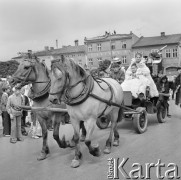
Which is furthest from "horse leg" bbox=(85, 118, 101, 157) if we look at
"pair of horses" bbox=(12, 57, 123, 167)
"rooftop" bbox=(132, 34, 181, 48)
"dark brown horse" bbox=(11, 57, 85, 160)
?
"rooftop" bbox=(132, 34, 181, 48)

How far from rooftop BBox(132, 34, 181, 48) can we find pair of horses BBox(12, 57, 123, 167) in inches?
1693

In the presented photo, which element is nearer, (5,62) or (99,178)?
(99,178)

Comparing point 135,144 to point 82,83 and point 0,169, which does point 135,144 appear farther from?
point 0,169

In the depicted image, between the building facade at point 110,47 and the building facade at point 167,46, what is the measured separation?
63.5 inches

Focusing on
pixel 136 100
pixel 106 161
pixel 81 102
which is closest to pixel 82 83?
pixel 81 102

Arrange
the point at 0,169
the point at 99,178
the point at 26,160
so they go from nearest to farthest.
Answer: the point at 99,178
the point at 0,169
the point at 26,160

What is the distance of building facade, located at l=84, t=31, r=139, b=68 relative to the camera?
164ft

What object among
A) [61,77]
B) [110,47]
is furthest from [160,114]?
[110,47]

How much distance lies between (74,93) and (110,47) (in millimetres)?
47423

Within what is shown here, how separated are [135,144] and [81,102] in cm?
214

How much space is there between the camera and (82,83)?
4703 millimetres

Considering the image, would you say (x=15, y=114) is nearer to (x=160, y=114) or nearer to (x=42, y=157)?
(x=42, y=157)

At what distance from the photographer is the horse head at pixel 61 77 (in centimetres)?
430

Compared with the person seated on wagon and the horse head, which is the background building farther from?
the horse head
